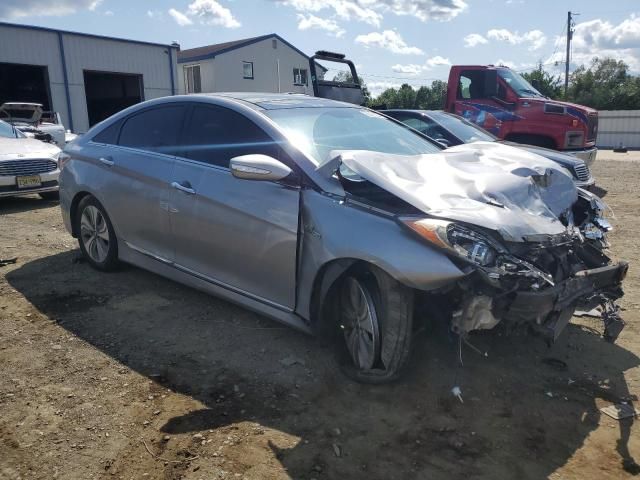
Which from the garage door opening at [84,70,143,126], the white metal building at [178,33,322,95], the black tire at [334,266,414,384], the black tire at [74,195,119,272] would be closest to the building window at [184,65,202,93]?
the white metal building at [178,33,322,95]

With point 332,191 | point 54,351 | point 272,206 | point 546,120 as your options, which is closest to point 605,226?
point 332,191

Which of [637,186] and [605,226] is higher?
[605,226]

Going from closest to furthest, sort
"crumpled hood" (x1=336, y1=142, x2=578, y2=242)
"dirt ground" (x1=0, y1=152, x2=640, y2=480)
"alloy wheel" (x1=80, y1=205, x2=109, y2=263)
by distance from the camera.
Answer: "dirt ground" (x1=0, y1=152, x2=640, y2=480)
"crumpled hood" (x1=336, y1=142, x2=578, y2=242)
"alloy wheel" (x1=80, y1=205, x2=109, y2=263)

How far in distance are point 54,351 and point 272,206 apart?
1.80m

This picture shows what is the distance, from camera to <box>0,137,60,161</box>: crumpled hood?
8.65m

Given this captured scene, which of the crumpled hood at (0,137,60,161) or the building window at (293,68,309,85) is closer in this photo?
the crumpled hood at (0,137,60,161)

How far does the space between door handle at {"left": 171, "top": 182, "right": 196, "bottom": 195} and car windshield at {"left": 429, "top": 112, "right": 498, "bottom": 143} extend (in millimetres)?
5177

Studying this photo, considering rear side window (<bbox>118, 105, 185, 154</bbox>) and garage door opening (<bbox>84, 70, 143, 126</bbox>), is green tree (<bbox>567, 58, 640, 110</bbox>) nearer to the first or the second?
garage door opening (<bbox>84, 70, 143, 126</bbox>)

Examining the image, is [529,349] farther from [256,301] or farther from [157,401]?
[157,401]

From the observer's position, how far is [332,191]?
3.20 meters

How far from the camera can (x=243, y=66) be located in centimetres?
3228

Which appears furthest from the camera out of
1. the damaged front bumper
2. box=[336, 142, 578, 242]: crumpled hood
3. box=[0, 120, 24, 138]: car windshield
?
box=[0, 120, 24, 138]: car windshield

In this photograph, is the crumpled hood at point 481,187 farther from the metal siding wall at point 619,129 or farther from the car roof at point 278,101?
the metal siding wall at point 619,129

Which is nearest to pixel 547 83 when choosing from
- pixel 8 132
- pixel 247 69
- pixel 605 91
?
pixel 605 91
